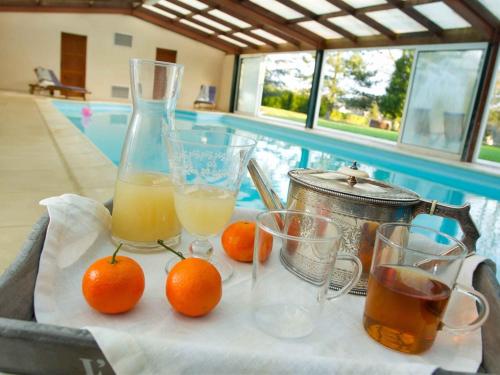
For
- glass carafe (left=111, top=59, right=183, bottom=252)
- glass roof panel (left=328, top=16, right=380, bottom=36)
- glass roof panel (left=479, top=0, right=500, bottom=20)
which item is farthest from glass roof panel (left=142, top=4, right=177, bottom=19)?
glass carafe (left=111, top=59, right=183, bottom=252)

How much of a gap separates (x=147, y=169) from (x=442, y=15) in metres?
7.55

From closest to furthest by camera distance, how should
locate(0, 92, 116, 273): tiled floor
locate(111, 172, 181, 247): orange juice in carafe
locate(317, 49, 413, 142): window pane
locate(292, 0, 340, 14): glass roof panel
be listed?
locate(111, 172, 181, 247): orange juice in carafe
locate(0, 92, 116, 273): tiled floor
locate(292, 0, 340, 14): glass roof panel
locate(317, 49, 413, 142): window pane

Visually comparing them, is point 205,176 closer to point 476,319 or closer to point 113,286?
point 113,286

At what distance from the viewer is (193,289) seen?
0.53 meters

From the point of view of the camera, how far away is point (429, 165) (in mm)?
6672

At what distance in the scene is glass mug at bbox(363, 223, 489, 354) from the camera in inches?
20.3

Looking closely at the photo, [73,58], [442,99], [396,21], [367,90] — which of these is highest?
[396,21]

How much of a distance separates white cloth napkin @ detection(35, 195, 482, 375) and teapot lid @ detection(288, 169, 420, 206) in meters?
0.18

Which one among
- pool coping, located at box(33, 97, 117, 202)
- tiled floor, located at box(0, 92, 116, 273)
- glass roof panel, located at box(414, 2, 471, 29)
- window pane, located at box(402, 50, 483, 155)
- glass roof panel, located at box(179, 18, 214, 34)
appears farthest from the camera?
glass roof panel, located at box(179, 18, 214, 34)

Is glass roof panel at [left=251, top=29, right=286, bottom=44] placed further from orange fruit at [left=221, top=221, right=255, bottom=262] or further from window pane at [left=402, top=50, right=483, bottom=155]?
orange fruit at [left=221, top=221, right=255, bottom=262]

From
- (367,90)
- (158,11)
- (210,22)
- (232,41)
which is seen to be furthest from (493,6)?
(367,90)

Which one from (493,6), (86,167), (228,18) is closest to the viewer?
(86,167)

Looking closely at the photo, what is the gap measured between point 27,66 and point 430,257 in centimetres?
1289

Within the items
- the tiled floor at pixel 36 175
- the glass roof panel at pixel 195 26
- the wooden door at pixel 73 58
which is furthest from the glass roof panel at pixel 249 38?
the tiled floor at pixel 36 175
